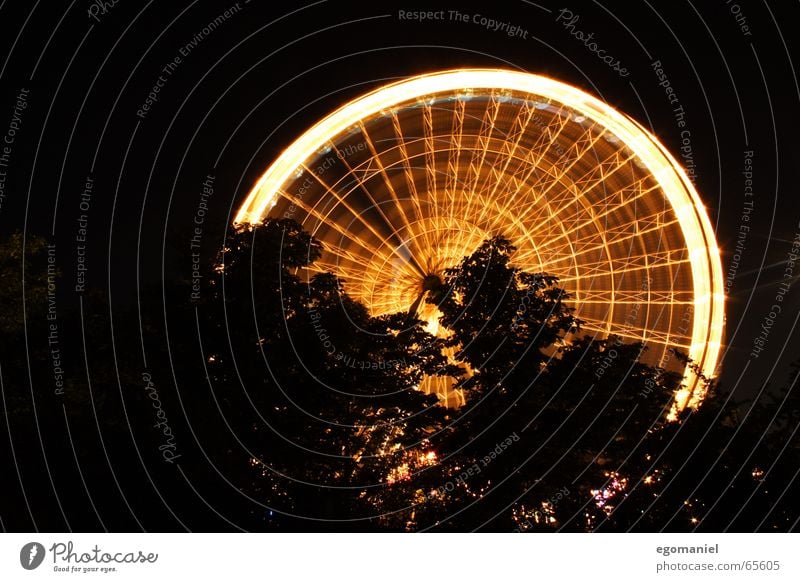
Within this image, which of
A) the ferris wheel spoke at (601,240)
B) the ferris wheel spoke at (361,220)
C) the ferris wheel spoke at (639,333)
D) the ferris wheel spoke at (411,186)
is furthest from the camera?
the ferris wheel spoke at (601,240)

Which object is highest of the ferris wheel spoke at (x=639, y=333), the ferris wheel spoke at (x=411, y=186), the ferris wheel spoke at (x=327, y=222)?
the ferris wheel spoke at (x=411, y=186)

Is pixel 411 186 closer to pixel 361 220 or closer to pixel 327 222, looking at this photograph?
pixel 361 220

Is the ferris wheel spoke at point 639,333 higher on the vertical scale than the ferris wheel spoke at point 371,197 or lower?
lower

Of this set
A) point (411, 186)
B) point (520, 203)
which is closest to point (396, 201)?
point (411, 186)

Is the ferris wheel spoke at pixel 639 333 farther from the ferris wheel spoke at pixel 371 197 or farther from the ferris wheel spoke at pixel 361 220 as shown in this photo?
the ferris wheel spoke at pixel 361 220

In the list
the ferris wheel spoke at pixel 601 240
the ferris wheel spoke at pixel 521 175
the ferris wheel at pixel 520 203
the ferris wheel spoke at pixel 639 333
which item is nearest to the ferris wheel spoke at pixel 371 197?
the ferris wheel at pixel 520 203

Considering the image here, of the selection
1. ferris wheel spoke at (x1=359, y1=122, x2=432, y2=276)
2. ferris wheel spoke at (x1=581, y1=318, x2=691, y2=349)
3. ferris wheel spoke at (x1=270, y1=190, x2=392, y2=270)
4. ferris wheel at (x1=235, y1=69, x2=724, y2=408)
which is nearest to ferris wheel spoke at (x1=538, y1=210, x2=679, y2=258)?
ferris wheel at (x1=235, y1=69, x2=724, y2=408)

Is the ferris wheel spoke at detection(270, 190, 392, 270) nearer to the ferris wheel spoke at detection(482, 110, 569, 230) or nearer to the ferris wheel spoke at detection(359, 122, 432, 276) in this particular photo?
the ferris wheel spoke at detection(359, 122, 432, 276)

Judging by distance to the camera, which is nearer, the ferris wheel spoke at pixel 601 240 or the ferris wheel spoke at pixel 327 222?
the ferris wheel spoke at pixel 327 222

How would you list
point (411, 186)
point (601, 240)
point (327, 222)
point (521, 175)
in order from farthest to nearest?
point (601, 240) → point (521, 175) → point (411, 186) → point (327, 222)
